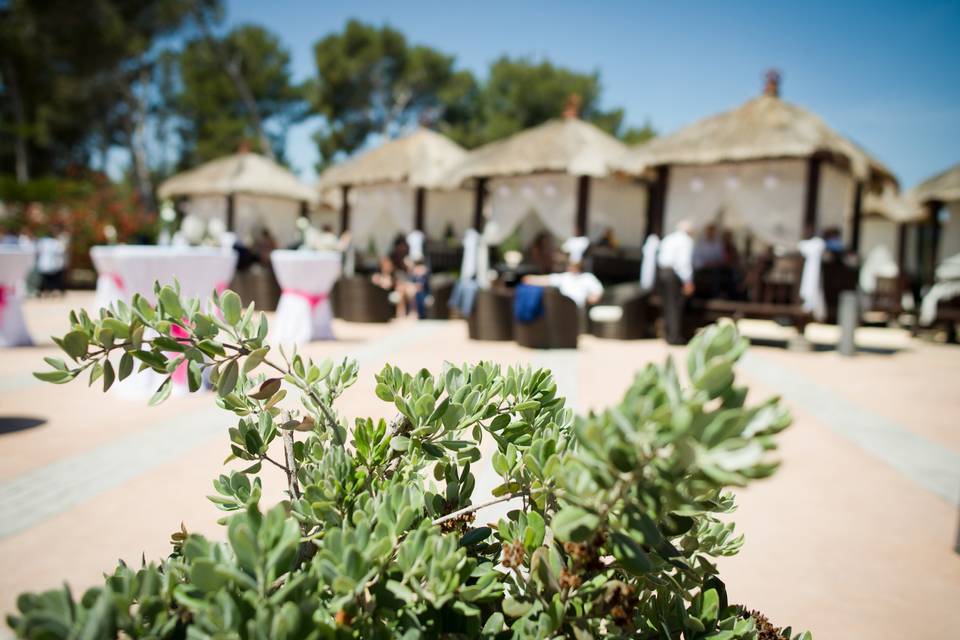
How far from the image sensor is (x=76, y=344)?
0.83m

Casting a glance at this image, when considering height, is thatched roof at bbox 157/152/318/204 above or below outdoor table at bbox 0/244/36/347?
above

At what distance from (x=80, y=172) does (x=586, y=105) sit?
951 inches

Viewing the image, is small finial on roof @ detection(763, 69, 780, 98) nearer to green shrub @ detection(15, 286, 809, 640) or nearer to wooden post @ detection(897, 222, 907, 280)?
wooden post @ detection(897, 222, 907, 280)

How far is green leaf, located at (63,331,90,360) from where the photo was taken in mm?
823

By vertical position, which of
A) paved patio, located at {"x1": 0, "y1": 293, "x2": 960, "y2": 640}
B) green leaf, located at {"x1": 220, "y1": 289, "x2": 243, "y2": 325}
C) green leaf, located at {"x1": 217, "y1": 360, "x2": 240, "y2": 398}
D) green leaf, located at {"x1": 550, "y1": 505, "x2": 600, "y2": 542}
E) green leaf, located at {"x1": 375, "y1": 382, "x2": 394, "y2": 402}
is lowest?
paved patio, located at {"x1": 0, "y1": 293, "x2": 960, "y2": 640}

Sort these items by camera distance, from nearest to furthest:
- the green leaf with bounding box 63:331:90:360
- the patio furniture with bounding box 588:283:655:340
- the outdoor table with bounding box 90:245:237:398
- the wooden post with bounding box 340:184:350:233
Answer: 1. the green leaf with bounding box 63:331:90:360
2. the outdoor table with bounding box 90:245:237:398
3. the patio furniture with bounding box 588:283:655:340
4. the wooden post with bounding box 340:184:350:233

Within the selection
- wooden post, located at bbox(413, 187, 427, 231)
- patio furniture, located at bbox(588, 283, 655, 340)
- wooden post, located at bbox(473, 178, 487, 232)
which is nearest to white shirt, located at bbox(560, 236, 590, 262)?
patio furniture, located at bbox(588, 283, 655, 340)

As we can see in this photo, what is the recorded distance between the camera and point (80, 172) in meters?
27.6

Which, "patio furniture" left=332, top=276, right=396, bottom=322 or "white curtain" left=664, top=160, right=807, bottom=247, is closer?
"white curtain" left=664, top=160, right=807, bottom=247

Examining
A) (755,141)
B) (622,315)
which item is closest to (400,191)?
(622,315)

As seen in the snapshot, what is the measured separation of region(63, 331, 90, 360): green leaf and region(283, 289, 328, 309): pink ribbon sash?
22.3 feet

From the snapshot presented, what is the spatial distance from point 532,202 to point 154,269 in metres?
9.37

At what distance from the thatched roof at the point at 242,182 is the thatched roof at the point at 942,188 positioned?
47.2ft

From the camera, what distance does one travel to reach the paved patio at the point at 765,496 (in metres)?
2.04
